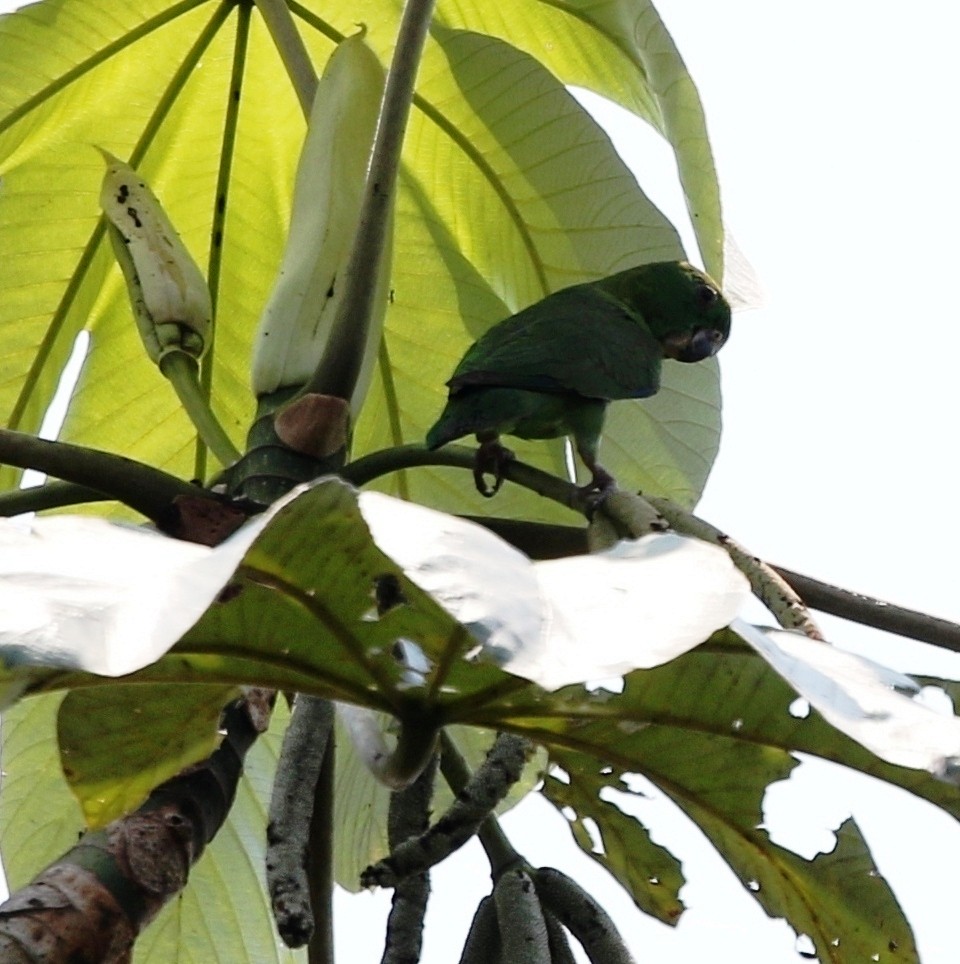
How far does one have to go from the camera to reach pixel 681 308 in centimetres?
187

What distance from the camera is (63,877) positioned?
2.70 ft

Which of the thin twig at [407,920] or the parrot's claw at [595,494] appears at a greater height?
the parrot's claw at [595,494]

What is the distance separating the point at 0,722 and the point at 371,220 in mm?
838

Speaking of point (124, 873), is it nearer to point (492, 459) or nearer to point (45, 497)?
point (45, 497)

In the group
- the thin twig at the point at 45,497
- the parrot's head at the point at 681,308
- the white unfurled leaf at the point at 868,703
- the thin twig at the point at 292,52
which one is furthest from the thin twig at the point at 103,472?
the parrot's head at the point at 681,308

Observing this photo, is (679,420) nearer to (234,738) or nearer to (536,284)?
(536,284)

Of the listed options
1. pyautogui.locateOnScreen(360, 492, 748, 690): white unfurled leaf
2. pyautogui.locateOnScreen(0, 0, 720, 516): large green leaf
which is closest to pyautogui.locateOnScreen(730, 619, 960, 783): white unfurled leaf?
pyautogui.locateOnScreen(360, 492, 748, 690): white unfurled leaf

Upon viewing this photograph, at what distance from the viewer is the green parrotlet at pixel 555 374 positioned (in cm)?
156

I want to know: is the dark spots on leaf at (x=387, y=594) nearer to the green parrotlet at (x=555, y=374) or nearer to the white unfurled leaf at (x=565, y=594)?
the white unfurled leaf at (x=565, y=594)

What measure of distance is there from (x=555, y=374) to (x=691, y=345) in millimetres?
323

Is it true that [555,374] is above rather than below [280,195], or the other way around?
below

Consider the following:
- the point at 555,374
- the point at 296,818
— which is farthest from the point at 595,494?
the point at 555,374

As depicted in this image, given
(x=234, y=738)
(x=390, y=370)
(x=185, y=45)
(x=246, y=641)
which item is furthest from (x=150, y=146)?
(x=246, y=641)

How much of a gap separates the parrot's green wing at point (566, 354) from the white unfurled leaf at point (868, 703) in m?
0.98
